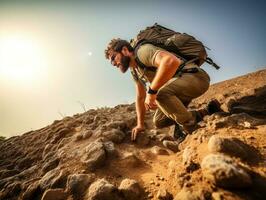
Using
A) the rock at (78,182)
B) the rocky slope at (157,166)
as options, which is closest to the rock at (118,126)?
the rocky slope at (157,166)

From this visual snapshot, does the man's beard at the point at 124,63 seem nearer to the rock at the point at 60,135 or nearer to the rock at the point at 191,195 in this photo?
the rock at the point at 60,135

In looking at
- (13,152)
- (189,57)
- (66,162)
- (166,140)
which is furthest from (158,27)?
(13,152)

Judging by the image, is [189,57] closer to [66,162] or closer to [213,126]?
[213,126]

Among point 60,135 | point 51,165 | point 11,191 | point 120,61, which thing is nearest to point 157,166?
point 51,165

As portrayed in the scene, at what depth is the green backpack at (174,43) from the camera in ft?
11.2

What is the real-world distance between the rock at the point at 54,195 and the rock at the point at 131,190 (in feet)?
2.19

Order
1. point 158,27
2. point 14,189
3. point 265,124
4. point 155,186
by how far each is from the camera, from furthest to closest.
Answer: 1. point 158,27
2. point 14,189
3. point 265,124
4. point 155,186

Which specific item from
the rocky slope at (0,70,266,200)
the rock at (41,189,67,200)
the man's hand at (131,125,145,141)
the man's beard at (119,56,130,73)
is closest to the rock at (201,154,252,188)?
the rocky slope at (0,70,266,200)

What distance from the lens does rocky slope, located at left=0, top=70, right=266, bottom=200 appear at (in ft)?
5.60

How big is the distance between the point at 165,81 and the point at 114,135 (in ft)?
4.36

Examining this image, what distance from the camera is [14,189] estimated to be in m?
3.03

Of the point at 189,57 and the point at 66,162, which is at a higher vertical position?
the point at 189,57

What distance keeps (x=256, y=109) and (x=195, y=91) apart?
1.01m

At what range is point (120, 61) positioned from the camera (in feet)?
12.1
